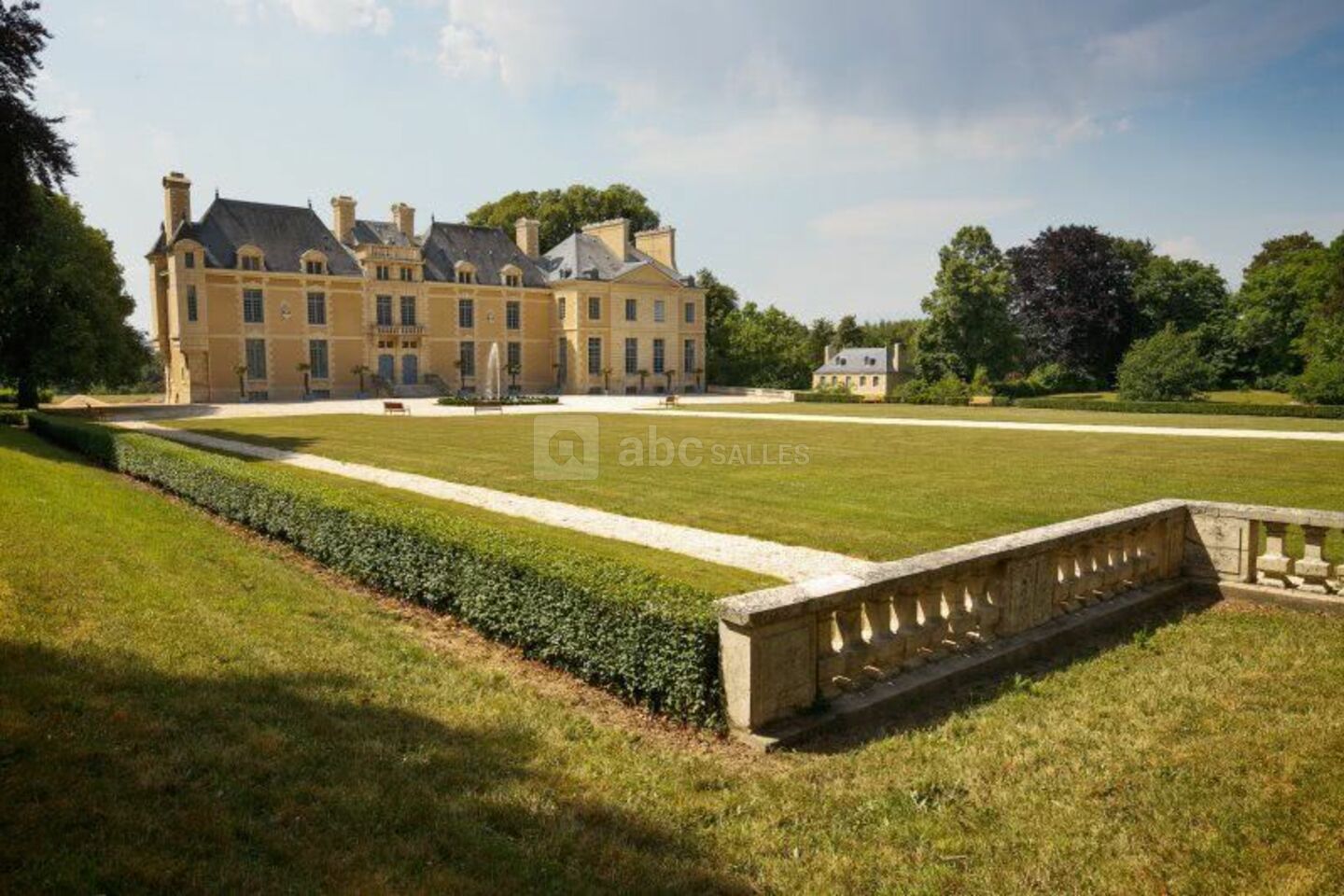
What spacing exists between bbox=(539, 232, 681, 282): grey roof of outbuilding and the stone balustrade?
53.0 m

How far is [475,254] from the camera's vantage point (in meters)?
57.1

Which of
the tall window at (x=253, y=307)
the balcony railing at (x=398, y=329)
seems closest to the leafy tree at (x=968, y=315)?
the balcony railing at (x=398, y=329)

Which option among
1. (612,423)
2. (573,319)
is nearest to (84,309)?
(612,423)

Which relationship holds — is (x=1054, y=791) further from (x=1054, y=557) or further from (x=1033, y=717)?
(x=1054, y=557)

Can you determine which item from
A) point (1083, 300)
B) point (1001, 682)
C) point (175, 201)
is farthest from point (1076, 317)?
point (1001, 682)

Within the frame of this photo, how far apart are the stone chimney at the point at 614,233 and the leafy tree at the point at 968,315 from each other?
889 inches

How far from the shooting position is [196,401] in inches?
1804

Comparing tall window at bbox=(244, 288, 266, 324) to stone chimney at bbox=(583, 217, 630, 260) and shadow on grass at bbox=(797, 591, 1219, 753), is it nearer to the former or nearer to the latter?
stone chimney at bbox=(583, 217, 630, 260)

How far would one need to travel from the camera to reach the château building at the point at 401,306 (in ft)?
152

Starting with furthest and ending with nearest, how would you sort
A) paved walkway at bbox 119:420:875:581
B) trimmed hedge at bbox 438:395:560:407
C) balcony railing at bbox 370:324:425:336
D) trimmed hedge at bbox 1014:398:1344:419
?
balcony railing at bbox 370:324:425:336 → trimmed hedge at bbox 438:395:560:407 → trimmed hedge at bbox 1014:398:1344:419 → paved walkway at bbox 119:420:875:581

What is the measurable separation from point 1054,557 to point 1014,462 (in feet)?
37.2

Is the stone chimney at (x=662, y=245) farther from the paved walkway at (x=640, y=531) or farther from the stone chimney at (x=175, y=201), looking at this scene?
the paved walkway at (x=640, y=531)

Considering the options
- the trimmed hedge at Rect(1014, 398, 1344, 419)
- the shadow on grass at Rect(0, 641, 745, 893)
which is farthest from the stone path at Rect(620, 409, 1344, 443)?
the shadow on grass at Rect(0, 641, 745, 893)

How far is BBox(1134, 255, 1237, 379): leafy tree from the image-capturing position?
6100 centimetres
